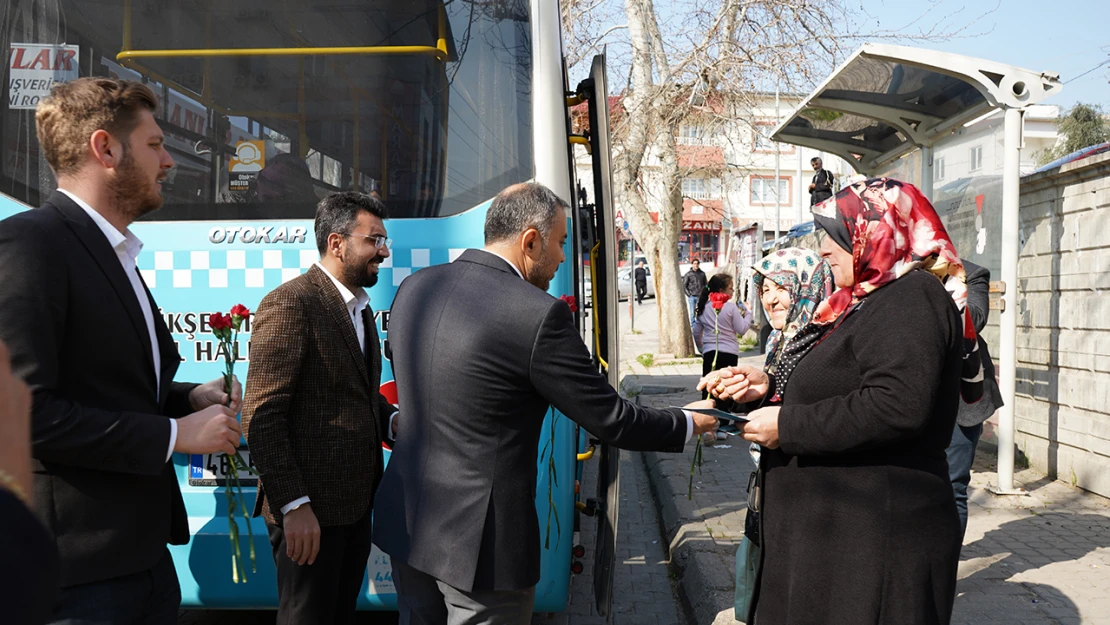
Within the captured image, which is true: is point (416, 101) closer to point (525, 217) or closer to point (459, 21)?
point (459, 21)

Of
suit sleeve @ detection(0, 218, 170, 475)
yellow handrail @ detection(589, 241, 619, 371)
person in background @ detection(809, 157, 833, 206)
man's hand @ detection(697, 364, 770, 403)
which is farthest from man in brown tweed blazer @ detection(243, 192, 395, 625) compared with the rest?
person in background @ detection(809, 157, 833, 206)

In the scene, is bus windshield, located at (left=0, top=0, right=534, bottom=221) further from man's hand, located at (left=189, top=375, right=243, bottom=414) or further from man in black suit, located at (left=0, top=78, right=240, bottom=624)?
man in black suit, located at (left=0, top=78, right=240, bottom=624)

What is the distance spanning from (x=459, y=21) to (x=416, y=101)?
1.33 feet

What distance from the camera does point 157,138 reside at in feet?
7.30

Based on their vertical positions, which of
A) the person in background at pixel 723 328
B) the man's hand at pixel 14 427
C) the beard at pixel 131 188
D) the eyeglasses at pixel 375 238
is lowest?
the person in background at pixel 723 328

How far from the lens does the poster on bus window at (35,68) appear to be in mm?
3791

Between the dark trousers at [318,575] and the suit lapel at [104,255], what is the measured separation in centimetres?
104

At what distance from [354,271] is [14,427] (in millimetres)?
2376

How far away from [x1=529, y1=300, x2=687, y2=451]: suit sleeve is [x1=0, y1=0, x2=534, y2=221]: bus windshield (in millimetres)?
1528

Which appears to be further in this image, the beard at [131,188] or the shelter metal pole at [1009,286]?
the shelter metal pole at [1009,286]

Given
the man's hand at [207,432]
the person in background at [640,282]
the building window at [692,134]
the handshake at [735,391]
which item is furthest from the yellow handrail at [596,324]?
the person in background at [640,282]

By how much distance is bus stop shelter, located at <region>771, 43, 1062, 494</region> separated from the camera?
6.02 metres

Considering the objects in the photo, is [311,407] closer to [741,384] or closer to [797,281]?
[741,384]

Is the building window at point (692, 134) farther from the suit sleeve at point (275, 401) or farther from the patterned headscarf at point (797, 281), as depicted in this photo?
the suit sleeve at point (275, 401)
